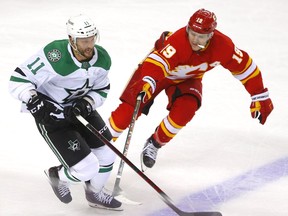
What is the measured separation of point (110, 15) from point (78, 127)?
322 centimetres

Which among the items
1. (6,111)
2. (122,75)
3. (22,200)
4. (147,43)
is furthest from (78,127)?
(147,43)

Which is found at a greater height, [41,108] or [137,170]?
[41,108]

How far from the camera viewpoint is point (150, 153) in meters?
4.59

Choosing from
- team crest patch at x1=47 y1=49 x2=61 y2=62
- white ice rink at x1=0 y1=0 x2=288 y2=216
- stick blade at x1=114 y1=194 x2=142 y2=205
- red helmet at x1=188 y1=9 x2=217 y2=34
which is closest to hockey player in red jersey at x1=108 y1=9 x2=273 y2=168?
red helmet at x1=188 y1=9 x2=217 y2=34

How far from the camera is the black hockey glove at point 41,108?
3725 millimetres

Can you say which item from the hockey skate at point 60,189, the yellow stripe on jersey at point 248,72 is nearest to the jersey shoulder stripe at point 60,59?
the hockey skate at point 60,189

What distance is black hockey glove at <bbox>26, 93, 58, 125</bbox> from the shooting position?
12.2 ft

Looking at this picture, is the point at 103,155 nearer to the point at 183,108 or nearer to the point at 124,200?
the point at 124,200

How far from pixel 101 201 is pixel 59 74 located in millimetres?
764

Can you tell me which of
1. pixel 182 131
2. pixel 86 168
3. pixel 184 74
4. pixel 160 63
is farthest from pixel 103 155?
pixel 182 131

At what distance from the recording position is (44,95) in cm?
392

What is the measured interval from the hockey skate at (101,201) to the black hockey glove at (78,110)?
0.45 metres

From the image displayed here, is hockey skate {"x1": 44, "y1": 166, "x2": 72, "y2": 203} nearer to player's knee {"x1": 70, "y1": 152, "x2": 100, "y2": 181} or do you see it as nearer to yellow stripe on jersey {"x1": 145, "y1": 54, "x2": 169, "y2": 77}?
player's knee {"x1": 70, "y1": 152, "x2": 100, "y2": 181}

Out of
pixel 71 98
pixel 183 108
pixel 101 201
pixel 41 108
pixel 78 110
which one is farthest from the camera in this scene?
pixel 183 108
